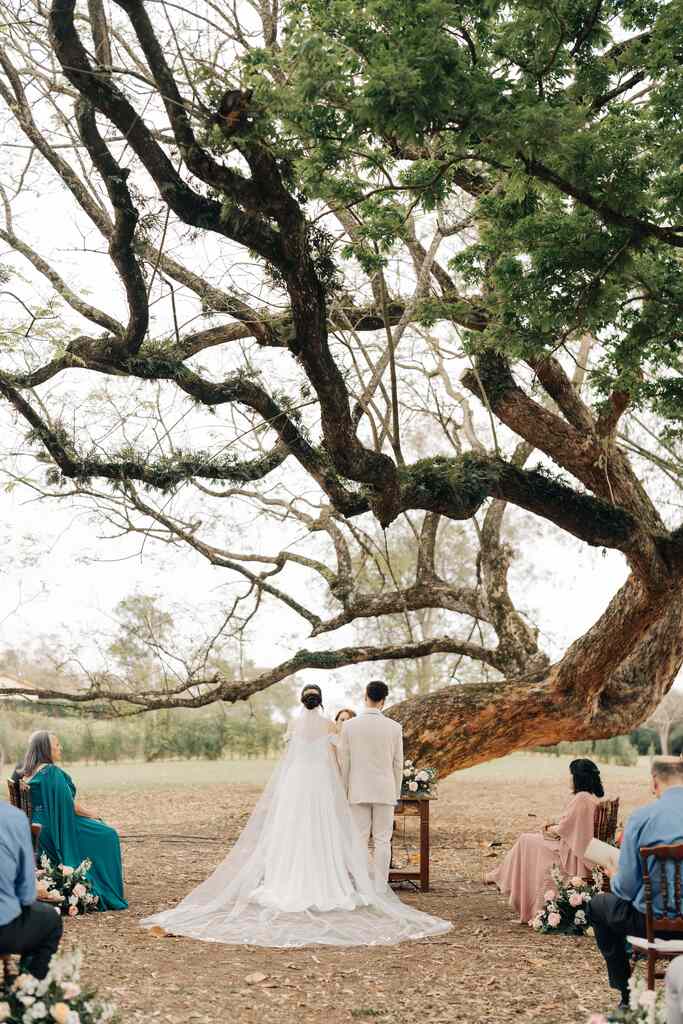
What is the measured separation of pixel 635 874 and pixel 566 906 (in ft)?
9.03

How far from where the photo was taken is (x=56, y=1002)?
13.3 feet

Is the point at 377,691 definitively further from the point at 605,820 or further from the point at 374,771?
the point at 605,820

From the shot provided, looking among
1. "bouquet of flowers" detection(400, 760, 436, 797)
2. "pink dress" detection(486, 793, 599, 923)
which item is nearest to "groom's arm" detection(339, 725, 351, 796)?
"bouquet of flowers" detection(400, 760, 436, 797)

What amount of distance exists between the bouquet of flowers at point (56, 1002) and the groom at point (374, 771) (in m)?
4.53

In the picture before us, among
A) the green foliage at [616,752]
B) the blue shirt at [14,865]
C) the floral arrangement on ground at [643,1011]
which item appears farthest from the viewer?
the green foliage at [616,752]

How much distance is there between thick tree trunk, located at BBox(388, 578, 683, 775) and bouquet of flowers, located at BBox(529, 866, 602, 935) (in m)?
5.31

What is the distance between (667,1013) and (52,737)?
18.2ft

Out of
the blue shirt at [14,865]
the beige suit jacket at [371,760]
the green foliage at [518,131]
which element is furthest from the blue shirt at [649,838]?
the beige suit jacket at [371,760]

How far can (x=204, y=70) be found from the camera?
7176 mm

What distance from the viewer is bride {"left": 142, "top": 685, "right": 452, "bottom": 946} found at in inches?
292

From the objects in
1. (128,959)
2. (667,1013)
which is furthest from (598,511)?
(667,1013)

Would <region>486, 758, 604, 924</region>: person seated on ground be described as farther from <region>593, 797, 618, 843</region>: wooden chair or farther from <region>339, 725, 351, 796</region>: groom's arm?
<region>339, 725, 351, 796</region>: groom's arm

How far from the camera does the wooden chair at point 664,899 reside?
4.84 metres

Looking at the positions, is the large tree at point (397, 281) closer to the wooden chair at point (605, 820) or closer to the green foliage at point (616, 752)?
the wooden chair at point (605, 820)
